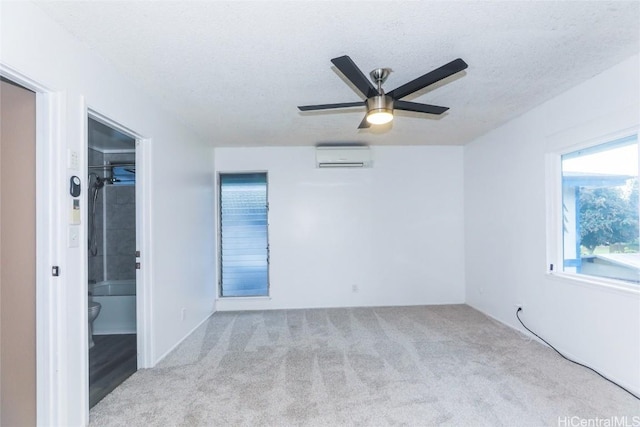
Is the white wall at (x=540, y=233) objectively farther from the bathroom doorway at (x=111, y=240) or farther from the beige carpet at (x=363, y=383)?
the bathroom doorway at (x=111, y=240)

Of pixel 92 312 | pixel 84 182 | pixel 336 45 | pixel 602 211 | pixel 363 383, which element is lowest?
pixel 363 383

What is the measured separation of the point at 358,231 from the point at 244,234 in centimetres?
167

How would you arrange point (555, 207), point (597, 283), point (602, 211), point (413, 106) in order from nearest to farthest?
point (413, 106)
point (597, 283)
point (602, 211)
point (555, 207)

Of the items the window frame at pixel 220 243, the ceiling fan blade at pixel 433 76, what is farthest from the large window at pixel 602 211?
the window frame at pixel 220 243

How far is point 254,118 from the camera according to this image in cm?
359

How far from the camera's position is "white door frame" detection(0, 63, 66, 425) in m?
1.86

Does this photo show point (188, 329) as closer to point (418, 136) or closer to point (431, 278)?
point (431, 278)

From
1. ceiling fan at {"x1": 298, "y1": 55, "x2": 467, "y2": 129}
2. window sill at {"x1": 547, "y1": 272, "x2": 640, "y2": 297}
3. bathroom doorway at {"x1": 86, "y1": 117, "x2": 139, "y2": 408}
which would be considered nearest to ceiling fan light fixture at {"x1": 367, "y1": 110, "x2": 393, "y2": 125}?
ceiling fan at {"x1": 298, "y1": 55, "x2": 467, "y2": 129}

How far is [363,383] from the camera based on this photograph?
8.52 feet

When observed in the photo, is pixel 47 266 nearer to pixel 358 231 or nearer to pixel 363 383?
pixel 363 383

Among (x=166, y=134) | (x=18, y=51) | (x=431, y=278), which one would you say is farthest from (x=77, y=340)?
(x=431, y=278)

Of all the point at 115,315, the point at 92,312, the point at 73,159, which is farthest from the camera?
the point at 115,315
